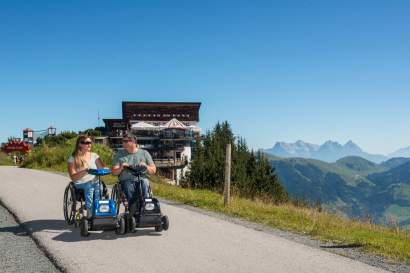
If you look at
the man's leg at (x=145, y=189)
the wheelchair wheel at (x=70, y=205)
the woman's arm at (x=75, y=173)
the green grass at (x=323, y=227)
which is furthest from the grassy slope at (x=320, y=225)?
the woman's arm at (x=75, y=173)

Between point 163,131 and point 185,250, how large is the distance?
83.6m

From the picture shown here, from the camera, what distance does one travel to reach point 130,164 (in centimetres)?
919

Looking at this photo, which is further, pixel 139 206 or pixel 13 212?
pixel 13 212

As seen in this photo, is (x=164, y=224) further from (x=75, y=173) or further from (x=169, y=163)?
(x=169, y=163)

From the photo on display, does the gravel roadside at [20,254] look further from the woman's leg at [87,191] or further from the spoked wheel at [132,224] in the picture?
the spoked wheel at [132,224]

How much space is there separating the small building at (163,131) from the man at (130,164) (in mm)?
44328

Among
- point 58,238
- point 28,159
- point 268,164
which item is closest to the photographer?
point 58,238

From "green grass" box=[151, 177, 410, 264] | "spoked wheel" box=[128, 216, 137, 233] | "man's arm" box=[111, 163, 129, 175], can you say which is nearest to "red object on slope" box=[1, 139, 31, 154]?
"green grass" box=[151, 177, 410, 264]

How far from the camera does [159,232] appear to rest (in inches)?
360

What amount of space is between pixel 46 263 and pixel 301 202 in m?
14.0

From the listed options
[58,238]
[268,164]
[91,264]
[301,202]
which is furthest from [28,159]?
[268,164]

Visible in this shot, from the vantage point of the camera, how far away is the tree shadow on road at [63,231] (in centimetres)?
857

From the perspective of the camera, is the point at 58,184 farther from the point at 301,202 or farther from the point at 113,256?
the point at 113,256

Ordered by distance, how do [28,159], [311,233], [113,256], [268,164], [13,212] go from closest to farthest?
[113,256] < [311,233] < [13,212] < [28,159] < [268,164]
